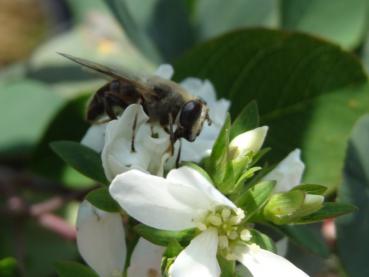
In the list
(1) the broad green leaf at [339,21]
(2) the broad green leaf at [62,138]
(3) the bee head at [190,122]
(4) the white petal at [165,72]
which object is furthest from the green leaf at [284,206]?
(1) the broad green leaf at [339,21]

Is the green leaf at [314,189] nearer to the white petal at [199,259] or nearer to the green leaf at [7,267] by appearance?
the white petal at [199,259]

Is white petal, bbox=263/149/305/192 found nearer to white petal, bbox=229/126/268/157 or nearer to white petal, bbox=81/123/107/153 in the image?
white petal, bbox=229/126/268/157

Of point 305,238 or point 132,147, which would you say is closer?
point 132,147

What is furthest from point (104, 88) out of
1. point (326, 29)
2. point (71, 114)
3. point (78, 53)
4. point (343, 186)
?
point (78, 53)

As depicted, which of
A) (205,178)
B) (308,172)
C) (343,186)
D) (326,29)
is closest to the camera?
(205,178)

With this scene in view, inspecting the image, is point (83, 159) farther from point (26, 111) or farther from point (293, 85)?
point (26, 111)

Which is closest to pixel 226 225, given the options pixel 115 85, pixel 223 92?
pixel 115 85

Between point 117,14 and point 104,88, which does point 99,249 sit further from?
point 117,14
